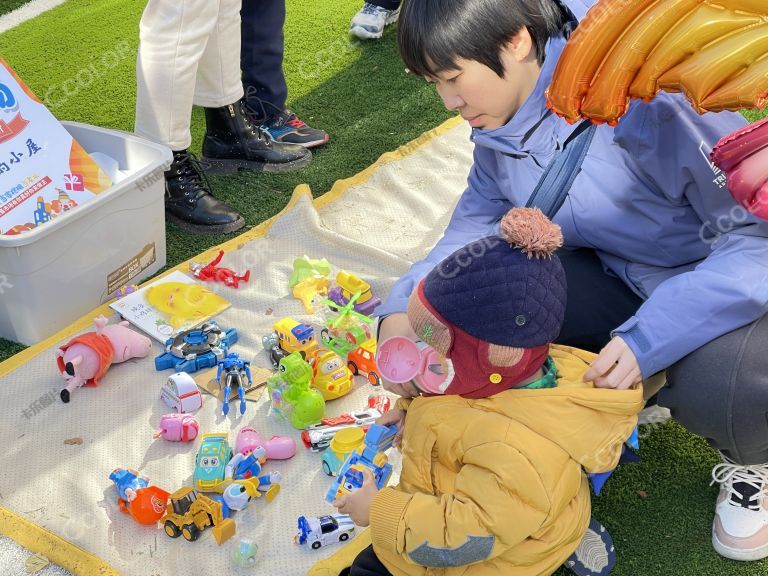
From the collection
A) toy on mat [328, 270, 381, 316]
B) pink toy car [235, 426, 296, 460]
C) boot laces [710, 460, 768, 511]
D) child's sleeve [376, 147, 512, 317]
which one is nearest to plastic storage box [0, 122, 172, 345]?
toy on mat [328, 270, 381, 316]

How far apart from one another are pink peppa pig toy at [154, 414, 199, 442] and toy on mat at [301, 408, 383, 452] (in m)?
0.21

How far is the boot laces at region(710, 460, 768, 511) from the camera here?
4.77ft

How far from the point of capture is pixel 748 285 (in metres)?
1.23

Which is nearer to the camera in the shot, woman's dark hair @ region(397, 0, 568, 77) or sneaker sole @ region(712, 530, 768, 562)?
woman's dark hair @ region(397, 0, 568, 77)

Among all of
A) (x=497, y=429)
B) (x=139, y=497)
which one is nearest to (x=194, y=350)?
(x=139, y=497)

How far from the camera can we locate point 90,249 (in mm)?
1919

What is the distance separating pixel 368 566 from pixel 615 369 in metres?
0.46

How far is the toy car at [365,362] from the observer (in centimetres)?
178

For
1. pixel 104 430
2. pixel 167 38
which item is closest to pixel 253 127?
pixel 167 38

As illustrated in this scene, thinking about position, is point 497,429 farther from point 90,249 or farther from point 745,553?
point 90,249

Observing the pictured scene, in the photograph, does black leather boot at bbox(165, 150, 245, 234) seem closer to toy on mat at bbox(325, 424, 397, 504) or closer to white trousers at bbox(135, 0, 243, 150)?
white trousers at bbox(135, 0, 243, 150)

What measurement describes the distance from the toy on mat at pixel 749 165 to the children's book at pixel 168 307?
3.91ft

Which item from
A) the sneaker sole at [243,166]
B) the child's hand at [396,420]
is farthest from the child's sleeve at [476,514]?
the sneaker sole at [243,166]

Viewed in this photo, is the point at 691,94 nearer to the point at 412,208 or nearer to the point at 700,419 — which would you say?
the point at 700,419
